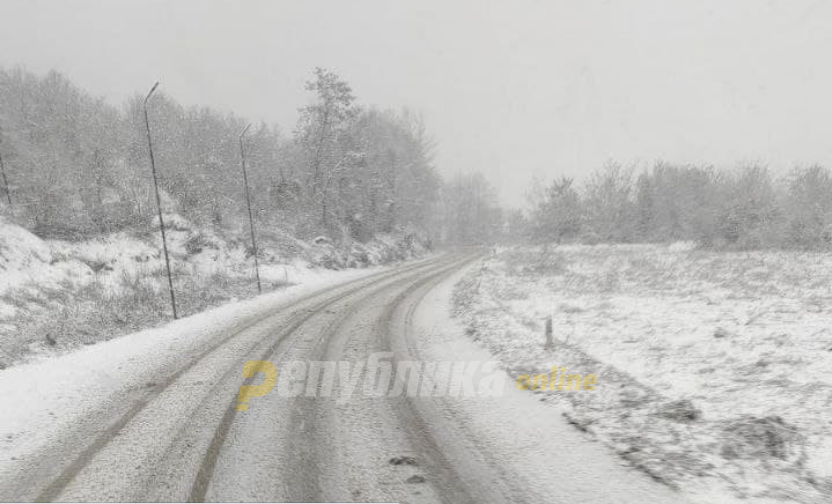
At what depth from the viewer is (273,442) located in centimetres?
525

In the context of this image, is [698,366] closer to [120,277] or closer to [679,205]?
[120,277]

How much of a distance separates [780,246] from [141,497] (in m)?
37.9

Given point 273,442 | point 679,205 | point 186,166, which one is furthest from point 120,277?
point 679,205

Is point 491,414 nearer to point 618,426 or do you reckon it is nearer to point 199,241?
point 618,426

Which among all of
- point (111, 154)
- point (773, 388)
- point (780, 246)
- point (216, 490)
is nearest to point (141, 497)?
point (216, 490)

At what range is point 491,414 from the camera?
19.5ft

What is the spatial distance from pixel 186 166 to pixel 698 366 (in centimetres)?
3307

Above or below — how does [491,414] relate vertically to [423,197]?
below

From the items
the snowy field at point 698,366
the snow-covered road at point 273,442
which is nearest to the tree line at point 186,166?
the snow-covered road at point 273,442

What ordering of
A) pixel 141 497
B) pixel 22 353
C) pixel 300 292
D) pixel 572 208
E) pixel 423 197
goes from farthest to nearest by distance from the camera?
pixel 423 197 < pixel 572 208 < pixel 300 292 < pixel 22 353 < pixel 141 497

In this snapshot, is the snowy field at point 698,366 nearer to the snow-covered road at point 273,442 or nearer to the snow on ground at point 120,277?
the snow-covered road at point 273,442

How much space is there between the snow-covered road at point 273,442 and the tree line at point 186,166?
59.3 feet

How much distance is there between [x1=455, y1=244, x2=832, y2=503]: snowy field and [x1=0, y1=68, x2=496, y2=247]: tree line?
21.2 metres

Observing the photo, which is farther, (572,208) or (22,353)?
(572,208)
